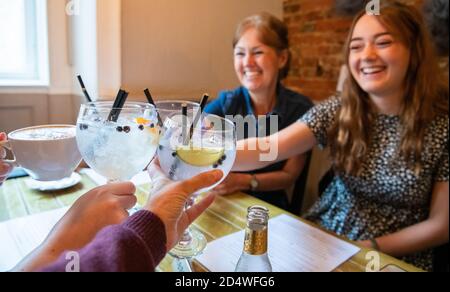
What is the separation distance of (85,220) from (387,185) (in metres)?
0.93

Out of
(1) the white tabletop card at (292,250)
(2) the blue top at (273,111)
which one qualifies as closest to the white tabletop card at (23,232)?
(1) the white tabletop card at (292,250)

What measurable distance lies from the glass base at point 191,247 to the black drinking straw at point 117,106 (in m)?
0.30

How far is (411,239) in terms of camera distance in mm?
970

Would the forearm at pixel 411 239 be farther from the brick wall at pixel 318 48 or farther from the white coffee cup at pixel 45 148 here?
the brick wall at pixel 318 48

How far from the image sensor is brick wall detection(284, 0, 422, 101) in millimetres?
1853

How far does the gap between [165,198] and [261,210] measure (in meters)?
0.17

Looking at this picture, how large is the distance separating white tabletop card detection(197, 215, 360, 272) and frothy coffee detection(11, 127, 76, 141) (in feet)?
0.97

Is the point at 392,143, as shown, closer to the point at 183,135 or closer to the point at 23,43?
the point at 183,135

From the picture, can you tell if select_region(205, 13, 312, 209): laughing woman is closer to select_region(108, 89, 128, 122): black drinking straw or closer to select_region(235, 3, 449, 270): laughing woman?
select_region(235, 3, 449, 270): laughing woman

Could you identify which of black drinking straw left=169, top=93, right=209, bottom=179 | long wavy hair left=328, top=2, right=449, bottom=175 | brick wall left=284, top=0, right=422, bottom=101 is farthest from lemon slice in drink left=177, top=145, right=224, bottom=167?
brick wall left=284, top=0, right=422, bottom=101

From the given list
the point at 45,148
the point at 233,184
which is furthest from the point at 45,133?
the point at 233,184

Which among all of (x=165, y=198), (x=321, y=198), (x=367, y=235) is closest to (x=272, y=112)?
(x=321, y=198)

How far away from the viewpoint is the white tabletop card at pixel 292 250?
56 cm

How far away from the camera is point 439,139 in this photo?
0.99 m
